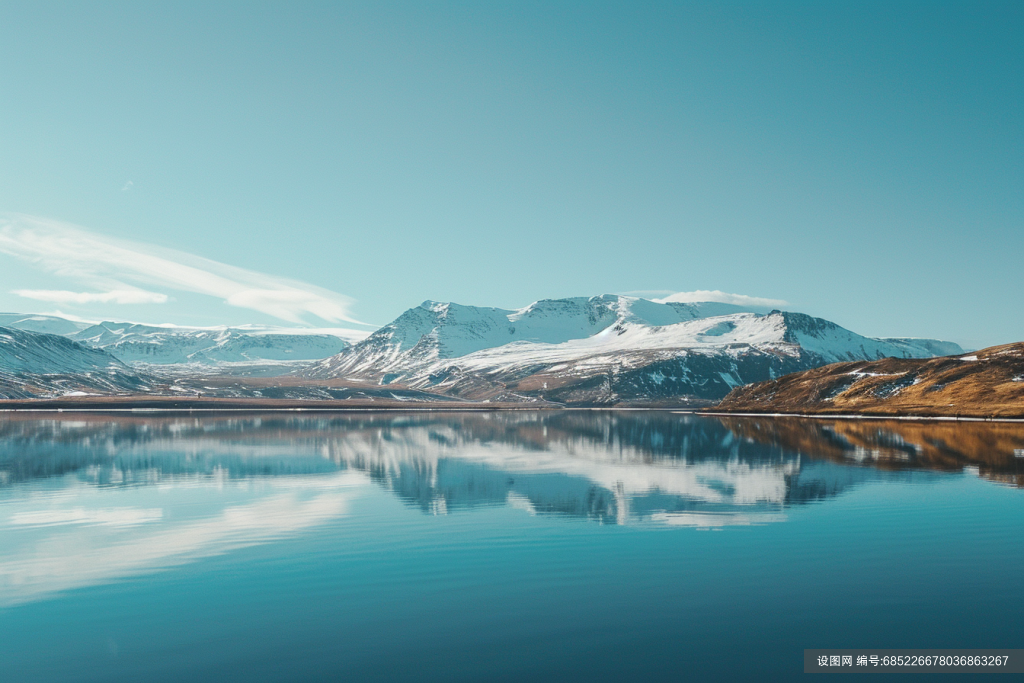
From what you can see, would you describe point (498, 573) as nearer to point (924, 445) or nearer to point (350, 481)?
point (350, 481)

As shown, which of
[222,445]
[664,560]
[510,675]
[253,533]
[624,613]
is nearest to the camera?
[510,675]

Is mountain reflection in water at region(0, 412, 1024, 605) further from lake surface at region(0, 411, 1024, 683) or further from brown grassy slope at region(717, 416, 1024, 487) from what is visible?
lake surface at region(0, 411, 1024, 683)

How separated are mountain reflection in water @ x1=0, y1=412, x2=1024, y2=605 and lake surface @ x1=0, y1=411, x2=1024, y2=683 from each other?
17.1 inches

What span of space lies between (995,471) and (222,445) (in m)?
107

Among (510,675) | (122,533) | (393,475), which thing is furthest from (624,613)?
(393,475)

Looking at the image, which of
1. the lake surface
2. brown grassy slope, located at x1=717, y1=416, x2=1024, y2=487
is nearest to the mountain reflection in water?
brown grassy slope, located at x1=717, y1=416, x2=1024, y2=487

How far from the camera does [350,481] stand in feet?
222

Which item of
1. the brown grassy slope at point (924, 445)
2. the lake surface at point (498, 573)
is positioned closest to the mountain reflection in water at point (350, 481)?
the brown grassy slope at point (924, 445)

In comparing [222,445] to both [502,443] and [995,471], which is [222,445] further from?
[995,471]

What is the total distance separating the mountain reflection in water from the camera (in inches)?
1577

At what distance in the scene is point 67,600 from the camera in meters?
28.5

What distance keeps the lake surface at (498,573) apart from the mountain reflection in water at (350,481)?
0.43m

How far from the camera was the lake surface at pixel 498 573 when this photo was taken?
72.8 feet

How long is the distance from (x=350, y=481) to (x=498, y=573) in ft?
128
